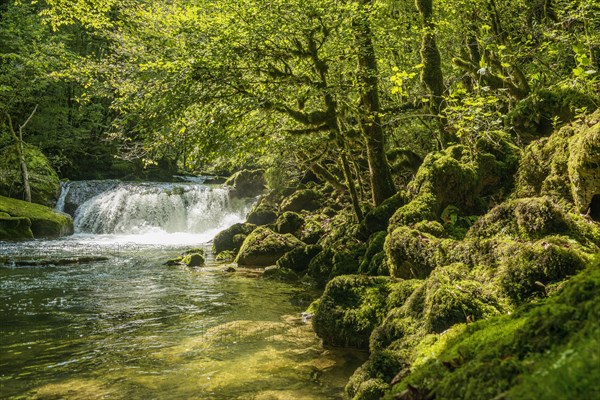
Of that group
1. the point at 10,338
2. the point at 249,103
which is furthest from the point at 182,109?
the point at 10,338

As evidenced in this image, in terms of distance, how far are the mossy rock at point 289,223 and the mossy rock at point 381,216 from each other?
4.95 m

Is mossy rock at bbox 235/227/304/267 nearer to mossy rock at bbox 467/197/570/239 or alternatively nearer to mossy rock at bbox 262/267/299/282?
mossy rock at bbox 262/267/299/282

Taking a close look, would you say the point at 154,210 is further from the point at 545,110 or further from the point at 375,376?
the point at 375,376

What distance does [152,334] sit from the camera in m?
7.15

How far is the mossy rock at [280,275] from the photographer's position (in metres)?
12.2

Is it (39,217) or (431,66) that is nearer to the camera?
(431,66)

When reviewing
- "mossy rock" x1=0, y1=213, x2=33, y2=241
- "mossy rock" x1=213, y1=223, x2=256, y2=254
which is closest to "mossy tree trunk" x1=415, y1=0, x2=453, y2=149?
"mossy rock" x1=213, y1=223, x2=256, y2=254

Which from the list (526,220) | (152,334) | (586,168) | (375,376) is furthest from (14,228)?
(586,168)

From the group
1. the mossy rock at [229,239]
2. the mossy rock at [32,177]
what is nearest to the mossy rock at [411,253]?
the mossy rock at [229,239]

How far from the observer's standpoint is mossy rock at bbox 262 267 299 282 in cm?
1216

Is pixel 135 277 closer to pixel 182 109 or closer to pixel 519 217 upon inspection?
pixel 182 109

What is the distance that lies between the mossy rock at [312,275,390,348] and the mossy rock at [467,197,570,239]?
176 centimetres

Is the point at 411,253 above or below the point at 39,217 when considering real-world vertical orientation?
below

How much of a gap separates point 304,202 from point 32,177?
59.6 ft
